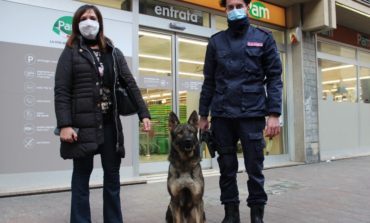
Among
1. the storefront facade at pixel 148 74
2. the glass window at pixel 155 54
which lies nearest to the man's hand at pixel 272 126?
the storefront facade at pixel 148 74

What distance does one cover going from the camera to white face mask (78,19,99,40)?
3801mm

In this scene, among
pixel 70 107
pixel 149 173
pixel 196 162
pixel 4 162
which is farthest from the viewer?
pixel 149 173

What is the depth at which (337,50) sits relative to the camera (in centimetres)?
1304

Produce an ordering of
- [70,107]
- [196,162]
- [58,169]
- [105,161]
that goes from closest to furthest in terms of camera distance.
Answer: [70,107], [105,161], [196,162], [58,169]

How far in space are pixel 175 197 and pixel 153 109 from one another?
185 inches

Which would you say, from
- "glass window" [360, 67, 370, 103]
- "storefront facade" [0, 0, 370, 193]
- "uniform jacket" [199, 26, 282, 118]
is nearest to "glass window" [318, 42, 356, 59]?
"storefront facade" [0, 0, 370, 193]

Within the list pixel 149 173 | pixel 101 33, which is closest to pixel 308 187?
pixel 149 173

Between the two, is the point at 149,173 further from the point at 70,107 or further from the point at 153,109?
the point at 70,107

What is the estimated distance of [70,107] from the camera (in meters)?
3.67

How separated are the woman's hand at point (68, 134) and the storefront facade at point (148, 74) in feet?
10.8

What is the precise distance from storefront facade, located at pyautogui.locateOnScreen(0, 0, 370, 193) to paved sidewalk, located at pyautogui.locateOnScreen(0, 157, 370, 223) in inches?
28.6

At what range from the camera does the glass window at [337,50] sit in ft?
40.6

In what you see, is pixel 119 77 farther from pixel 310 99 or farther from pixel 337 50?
pixel 337 50

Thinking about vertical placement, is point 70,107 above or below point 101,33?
below
